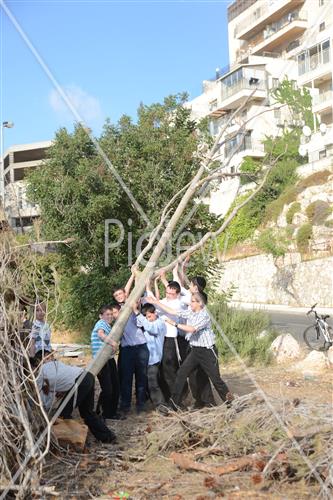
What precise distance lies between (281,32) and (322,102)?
1290 centimetres

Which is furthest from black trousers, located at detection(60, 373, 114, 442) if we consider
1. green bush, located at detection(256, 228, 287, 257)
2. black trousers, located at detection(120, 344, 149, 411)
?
green bush, located at detection(256, 228, 287, 257)

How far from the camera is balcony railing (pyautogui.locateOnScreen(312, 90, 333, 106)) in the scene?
38.8m

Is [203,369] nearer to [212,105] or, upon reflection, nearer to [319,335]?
[319,335]

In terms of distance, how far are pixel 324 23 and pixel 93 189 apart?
3805 cm

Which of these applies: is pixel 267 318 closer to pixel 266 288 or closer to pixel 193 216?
pixel 193 216

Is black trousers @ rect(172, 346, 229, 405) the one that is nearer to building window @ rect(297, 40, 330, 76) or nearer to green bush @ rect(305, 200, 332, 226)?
green bush @ rect(305, 200, 332, 226)

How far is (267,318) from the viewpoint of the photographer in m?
12.1

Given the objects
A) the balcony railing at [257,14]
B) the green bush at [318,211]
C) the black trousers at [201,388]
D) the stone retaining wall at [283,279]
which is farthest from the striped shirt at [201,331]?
the balcony railing at [257,14]

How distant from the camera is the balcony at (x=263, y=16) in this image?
49.9 m

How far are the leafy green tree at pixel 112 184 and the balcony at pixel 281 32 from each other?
3910 centimetres

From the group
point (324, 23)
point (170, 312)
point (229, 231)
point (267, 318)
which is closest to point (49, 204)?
point (267, 318)

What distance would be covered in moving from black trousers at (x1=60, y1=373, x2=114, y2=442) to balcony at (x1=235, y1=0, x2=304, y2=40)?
49487 mm

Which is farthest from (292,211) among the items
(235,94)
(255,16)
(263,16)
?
(255,16)

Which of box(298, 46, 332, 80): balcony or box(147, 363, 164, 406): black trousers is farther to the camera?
box(298, 46, 332, 80): balcony
